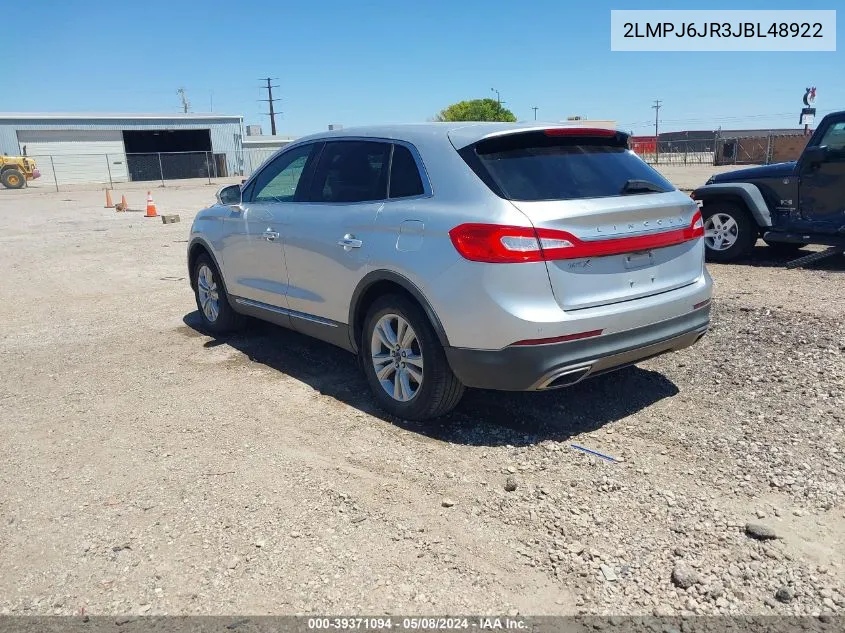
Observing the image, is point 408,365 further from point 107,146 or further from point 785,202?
point 107,146

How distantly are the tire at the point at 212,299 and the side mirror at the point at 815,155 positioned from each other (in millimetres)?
7047

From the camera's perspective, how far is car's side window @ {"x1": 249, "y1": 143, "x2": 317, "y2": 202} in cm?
522

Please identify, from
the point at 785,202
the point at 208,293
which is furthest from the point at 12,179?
the point at 785,202

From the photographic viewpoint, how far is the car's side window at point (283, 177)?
5219mm

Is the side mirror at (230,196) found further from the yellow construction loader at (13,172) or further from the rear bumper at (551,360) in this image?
the yellow construction loader at (13,172)

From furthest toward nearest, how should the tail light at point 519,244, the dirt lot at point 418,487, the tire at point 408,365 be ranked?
the tire at point 408,365, the tail light at point 519,244, the dirt lot at point 418,487

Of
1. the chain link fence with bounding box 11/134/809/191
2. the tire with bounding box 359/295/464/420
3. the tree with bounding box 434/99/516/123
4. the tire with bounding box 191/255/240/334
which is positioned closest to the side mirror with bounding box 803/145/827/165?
the tire with bounding box 359/295/464/420

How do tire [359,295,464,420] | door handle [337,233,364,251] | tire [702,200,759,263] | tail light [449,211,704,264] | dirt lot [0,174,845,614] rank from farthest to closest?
tire [702,200,759,263] → door handle [337,233,364,251] → tire [359,295,464,420] → tail light [449,211,704,264] → dirt lot [0,174,845,614]

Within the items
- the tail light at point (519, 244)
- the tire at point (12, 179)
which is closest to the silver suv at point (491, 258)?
the tail light at point (519, 244)

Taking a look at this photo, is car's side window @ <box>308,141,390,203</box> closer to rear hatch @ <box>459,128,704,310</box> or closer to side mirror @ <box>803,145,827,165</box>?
rear hatch @ <box>459,128,704,310</box>

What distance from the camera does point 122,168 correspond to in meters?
48.4

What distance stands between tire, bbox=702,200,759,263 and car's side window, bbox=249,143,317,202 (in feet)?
19.4

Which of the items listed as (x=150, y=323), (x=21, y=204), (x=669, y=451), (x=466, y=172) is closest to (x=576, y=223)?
(x=466, y=172)

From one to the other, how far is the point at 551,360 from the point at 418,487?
951 millimetres
